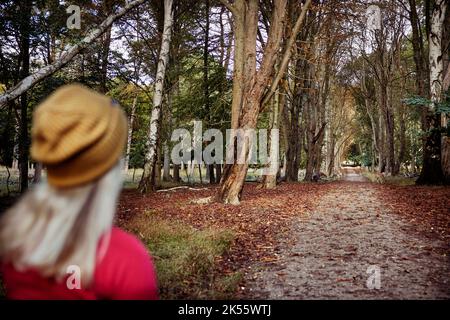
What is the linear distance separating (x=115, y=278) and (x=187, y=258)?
4.00 metres

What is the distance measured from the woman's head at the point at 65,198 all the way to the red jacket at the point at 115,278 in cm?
5

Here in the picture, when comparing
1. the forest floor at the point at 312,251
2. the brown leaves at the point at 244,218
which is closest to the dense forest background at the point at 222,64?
the brown leaves at the point at 244,218

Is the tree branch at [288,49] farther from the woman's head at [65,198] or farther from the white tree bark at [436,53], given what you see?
the woman's head at [65,198]

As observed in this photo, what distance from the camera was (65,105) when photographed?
141cm

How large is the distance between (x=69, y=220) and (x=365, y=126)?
50.8m

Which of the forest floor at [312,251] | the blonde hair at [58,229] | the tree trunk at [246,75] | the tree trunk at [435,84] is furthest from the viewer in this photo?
the tree trunk at [435,84]

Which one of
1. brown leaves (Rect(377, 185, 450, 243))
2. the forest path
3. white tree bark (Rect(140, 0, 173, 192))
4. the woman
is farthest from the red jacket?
white tree bark (Rect(140, 0, 173, 192))

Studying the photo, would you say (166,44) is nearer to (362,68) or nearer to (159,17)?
(159,17)

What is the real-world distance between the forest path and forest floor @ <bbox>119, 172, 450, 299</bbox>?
1 centimetres

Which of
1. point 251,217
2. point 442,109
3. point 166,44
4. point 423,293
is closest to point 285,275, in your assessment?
point 423,293

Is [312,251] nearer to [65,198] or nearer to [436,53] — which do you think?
[65,198]

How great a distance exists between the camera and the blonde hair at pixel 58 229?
1.36 m

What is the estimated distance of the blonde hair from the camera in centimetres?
136

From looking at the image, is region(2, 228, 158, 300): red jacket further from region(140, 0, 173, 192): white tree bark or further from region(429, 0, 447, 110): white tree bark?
region(429, 0, 447, 110): white tree bark
